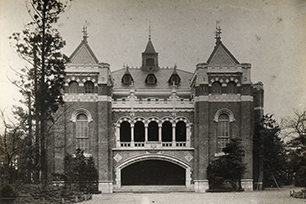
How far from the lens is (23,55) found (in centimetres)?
2202

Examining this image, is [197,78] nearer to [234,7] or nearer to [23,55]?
[234,7]

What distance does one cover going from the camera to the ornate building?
2752cm

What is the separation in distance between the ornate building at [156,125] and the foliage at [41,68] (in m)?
3.95

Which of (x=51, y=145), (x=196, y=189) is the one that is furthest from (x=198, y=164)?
(x=51, y=145)

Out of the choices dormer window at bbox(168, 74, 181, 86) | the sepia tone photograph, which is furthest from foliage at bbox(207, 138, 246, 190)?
dormer window at bbox(168, 74, 181, 86)

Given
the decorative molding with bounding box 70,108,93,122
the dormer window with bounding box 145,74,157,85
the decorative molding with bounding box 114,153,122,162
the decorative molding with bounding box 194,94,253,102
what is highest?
the dormer window with bounding box 145,74,157,85

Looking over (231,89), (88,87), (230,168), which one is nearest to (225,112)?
(231,89)

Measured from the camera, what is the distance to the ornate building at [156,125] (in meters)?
27.5

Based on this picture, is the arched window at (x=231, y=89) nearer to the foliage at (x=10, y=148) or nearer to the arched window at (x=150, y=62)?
the arched window at (x=150, y=62)

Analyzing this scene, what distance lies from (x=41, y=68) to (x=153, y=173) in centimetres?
1178

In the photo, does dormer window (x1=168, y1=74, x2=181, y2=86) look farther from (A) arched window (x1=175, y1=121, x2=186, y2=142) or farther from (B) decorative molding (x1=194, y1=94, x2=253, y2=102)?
(B) decorative molding (x1=194, y1=94, x2=253, y2=102)

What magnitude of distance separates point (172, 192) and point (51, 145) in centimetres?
887

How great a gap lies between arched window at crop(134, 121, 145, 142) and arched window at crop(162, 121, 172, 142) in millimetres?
1541

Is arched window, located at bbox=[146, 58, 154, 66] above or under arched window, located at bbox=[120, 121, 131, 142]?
above
